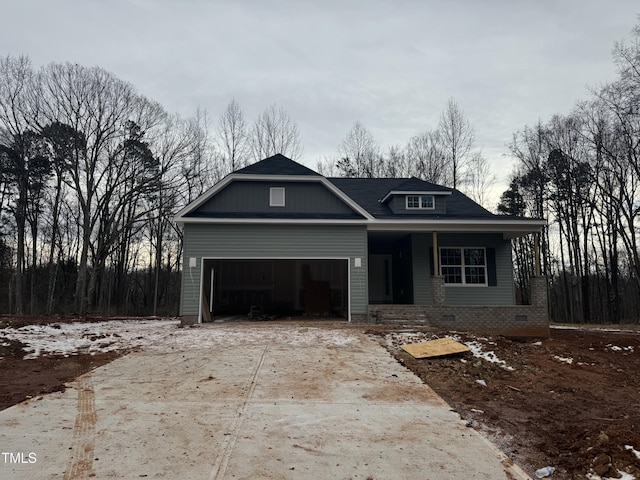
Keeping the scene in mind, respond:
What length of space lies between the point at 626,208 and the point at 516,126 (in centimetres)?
806

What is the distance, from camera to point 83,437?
3.79 m

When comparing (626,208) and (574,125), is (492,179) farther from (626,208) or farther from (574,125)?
(626,208)

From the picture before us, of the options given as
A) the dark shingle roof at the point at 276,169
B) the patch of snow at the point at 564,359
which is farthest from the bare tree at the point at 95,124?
the patch of snow at the point at 564,359

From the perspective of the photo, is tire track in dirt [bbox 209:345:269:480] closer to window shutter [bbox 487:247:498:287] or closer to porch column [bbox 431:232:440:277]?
porch column [bbox 431:232:440:277]

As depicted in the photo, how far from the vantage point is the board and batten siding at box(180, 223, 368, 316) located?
12.3m

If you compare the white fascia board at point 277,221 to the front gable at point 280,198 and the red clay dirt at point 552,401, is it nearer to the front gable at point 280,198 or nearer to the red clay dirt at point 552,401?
the front gable at point 280,198

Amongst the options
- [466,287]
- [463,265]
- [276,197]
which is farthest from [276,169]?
[466,287]

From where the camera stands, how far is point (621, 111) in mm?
16875

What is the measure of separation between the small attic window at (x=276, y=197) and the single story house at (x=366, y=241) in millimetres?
35

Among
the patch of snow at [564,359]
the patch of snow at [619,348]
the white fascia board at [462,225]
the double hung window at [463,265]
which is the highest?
the white fascia board at [462,225]

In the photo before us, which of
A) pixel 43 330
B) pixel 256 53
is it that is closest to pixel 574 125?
pixel 256 53

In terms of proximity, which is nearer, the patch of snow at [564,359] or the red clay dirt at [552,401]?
the red clay dirt at [552,401]

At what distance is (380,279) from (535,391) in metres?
10.6
